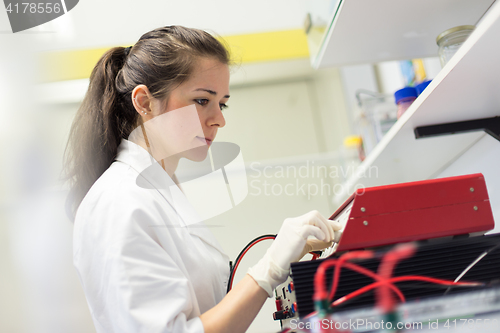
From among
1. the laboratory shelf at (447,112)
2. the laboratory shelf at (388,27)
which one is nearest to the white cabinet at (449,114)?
the laboratory shelf at (447,112)

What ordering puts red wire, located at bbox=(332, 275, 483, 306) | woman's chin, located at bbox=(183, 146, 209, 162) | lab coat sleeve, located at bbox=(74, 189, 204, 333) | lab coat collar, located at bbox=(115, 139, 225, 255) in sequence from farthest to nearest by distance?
1. woman's chin, located at bbox=(183, 146, 209, 162)
2. lab coat collar, located at bbox=(115, 139, 225, 255)
3. lab coat sleeve, located at bbox=(74, 189, 204, 333)
4. red wire, located at bbox=(332, 275, 483, 306)

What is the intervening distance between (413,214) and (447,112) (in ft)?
1.46

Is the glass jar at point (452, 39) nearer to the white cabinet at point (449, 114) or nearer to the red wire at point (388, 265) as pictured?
the white cabinet at point (449, 114)

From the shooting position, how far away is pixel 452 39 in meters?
0.91

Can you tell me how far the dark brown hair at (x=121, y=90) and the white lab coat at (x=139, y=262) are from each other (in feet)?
0.47

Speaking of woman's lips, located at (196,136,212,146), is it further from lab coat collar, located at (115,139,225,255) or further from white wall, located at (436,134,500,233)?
white wall, located at (436,134,500,233)

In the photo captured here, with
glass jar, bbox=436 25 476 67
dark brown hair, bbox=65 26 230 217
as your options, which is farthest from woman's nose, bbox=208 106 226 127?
glass jar, bbox=436 25 476 67

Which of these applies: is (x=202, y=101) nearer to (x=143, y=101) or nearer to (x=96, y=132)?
(x=143, y=101)

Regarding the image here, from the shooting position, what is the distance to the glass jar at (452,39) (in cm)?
90

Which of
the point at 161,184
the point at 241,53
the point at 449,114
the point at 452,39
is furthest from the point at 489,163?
the point at 241,53

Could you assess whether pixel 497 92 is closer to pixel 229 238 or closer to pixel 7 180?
pixel 229 238

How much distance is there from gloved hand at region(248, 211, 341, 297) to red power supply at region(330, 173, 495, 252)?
0.20 feet

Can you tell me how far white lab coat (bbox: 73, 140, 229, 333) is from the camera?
63 centimetres

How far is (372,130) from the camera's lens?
5.30 ft
